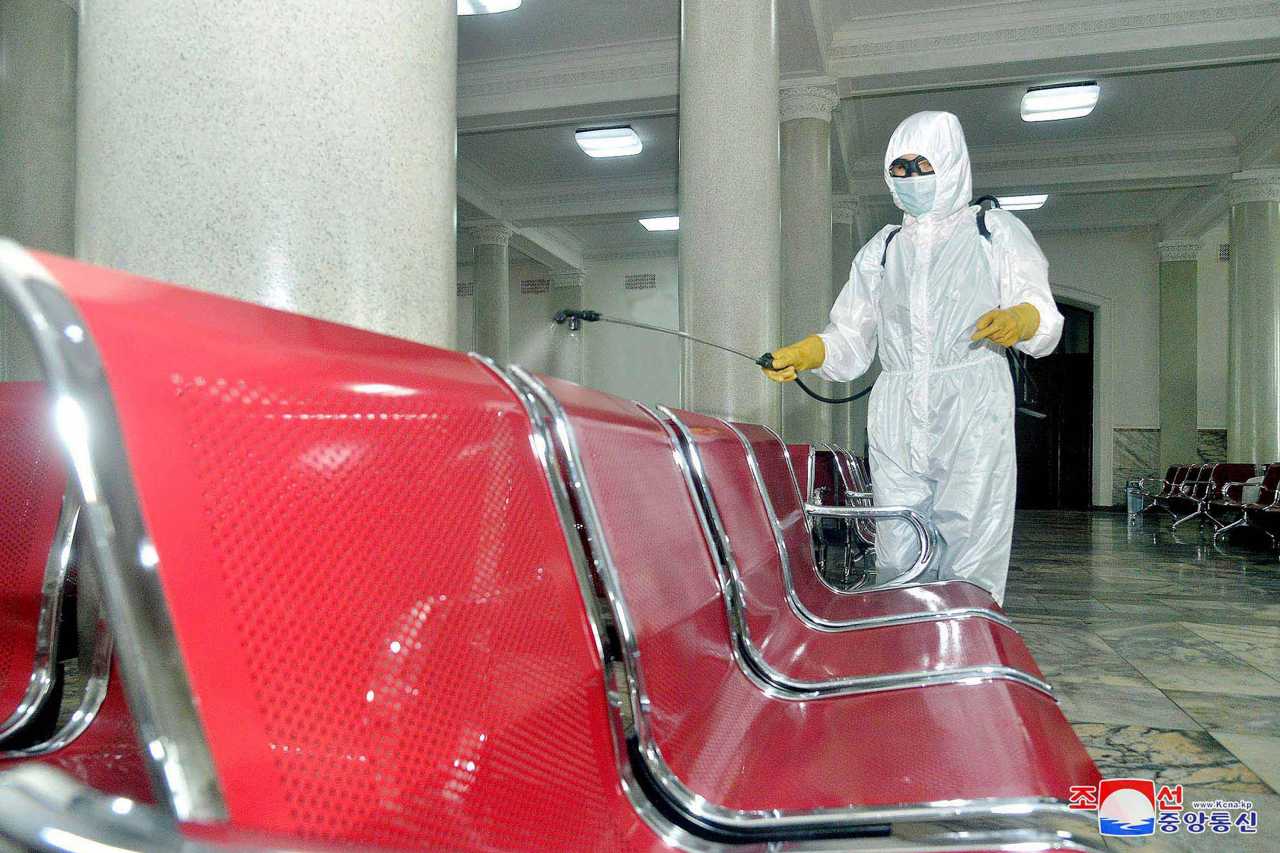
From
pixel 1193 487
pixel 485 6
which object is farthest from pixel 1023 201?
pixel 485 6

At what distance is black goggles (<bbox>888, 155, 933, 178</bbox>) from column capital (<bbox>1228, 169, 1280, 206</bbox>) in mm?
11097

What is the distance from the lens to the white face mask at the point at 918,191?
11.5 feet

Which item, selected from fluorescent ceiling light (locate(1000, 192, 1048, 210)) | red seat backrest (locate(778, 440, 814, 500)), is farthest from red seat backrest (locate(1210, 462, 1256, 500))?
red seat backrest (locate(778, 440, 814, 500))

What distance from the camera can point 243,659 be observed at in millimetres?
550

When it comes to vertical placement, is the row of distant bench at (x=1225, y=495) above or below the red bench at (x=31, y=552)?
below

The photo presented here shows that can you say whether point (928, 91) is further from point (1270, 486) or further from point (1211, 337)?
point (1211, 337)

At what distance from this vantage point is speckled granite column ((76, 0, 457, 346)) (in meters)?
1.35

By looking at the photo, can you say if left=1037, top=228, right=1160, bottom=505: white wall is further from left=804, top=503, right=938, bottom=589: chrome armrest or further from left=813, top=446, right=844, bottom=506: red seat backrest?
left=804, top=503, right=938, bottom=589: chrome armrest

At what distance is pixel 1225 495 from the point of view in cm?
987

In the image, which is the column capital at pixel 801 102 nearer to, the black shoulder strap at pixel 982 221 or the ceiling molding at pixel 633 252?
the black shoulder strap at pixel 982 221

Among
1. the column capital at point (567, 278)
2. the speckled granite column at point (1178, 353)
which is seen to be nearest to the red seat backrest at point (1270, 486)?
the speckled granite column at point (1178, 353)

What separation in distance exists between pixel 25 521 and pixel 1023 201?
15.2 meters

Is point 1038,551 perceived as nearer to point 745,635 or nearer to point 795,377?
point 795,377

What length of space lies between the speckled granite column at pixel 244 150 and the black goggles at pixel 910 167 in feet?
8.20
